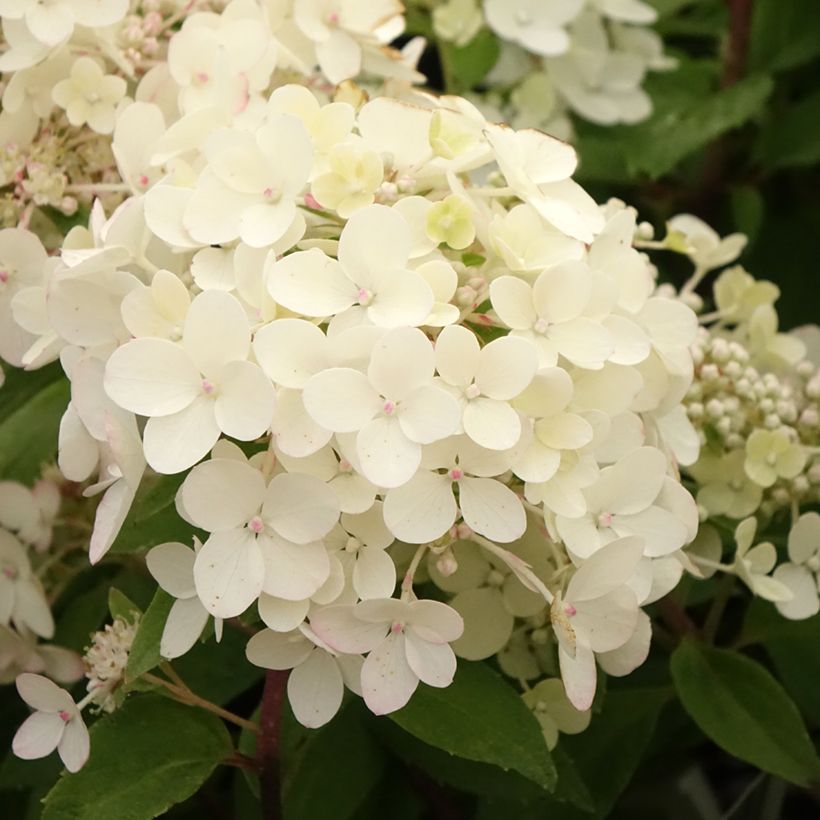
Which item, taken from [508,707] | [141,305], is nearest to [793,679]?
[508,707]

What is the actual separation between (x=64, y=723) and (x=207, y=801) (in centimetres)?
24

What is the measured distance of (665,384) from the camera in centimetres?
64

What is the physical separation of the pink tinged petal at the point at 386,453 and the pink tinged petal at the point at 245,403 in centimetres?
5

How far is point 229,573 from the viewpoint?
54 centimetres

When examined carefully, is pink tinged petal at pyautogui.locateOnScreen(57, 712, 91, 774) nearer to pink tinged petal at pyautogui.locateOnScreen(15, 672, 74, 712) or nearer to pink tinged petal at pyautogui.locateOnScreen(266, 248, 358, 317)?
pink tinged petal at pyautogui.locateOnScreen(15, 672, 74, 712)

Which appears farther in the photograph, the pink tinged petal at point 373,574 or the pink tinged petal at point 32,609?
the pink tinged petal at point 32,609

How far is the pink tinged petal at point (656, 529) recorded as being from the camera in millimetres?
598

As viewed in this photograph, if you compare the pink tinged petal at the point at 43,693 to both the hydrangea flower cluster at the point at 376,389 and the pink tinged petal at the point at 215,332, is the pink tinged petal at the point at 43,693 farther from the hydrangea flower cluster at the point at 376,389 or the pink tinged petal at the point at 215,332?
the pink tinged petal at the point at 215,332

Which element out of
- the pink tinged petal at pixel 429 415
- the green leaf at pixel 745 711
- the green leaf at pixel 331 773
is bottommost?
the green leaf at pixel 331 773

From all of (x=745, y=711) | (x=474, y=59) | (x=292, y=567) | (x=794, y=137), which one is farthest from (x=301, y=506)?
(x=794, y=137)

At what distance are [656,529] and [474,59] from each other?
1.92 feet

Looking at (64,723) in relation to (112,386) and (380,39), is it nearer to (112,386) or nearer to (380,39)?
(112,386)

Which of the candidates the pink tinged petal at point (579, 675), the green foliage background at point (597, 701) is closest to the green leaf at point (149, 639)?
the green foliage background at point (597, 701)

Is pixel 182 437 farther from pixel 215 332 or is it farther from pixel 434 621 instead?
pixel 434 621
